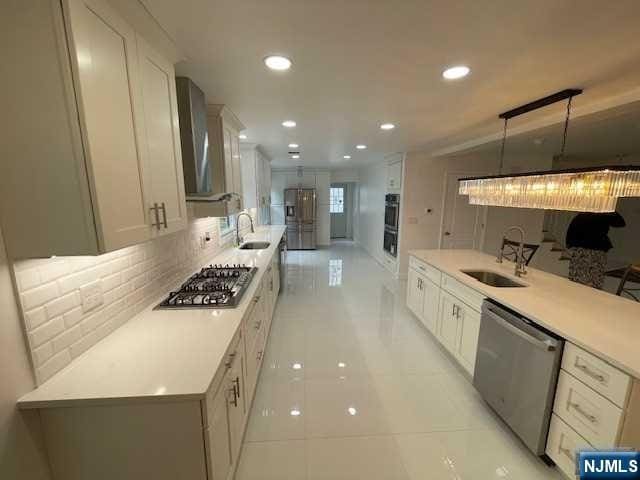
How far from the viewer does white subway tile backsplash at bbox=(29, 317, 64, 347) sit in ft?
3.32

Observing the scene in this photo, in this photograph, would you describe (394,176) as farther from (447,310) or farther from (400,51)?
(400,51)

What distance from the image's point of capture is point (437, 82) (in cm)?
187

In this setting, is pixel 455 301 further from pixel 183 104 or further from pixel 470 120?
pixel 183 104

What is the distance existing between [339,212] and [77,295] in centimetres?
869

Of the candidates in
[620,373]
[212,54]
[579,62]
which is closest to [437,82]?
[579,62]

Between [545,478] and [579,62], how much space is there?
251 centimetres

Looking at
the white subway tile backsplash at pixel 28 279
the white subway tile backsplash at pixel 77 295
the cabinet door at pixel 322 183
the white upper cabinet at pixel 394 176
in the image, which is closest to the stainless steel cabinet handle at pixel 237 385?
the white subway tile backsplash at pixel 77 295

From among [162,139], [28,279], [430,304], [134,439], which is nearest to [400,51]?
[162,139]

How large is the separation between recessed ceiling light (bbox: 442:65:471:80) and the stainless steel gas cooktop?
6.70 ft

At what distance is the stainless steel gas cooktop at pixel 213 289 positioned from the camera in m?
1.74

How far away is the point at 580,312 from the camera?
171cm

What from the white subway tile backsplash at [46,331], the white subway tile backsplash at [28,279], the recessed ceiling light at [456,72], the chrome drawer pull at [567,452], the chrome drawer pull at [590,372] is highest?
the recessed ceiling light at [456,72]

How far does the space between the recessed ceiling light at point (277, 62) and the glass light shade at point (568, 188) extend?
2.11 meters

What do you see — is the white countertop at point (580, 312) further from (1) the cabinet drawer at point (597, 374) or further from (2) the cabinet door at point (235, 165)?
(2) the cabinet door at point (235, 165)
